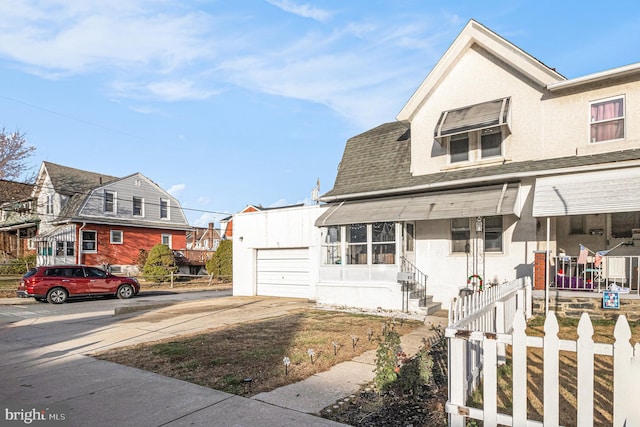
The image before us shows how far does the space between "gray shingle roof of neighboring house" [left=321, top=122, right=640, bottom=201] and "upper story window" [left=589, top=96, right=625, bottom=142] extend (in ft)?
2.05

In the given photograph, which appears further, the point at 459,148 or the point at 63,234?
the point at 63,234

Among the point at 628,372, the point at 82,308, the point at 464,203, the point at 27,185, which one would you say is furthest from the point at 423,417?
the point at 27,185

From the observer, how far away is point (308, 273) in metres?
17.7

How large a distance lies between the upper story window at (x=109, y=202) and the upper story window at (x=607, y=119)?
33390mm

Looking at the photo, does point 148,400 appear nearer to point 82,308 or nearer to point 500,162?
point 500,162

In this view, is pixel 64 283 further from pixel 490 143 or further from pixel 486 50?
pixel 486 50

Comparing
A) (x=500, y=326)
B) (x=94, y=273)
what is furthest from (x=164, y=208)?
(x=500, y=326)

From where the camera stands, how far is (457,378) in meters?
4.00

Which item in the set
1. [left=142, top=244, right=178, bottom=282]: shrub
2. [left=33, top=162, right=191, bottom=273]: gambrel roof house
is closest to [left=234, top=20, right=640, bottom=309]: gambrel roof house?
[left=142, top=244, right=178, bottom=282]: shrub

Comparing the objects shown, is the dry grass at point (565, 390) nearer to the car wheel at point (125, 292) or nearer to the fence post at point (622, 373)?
the fence post at point (622, 373)

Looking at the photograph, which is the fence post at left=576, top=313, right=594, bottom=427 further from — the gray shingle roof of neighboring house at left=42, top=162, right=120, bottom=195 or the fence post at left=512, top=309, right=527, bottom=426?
the gray shingle roof of neighboring house at left=42, top=162, right=120, bottom=195

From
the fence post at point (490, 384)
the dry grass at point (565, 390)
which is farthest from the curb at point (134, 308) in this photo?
the fence post at point (490, 384)

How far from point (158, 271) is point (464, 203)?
23766mm

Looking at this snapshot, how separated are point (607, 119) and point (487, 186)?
3477 mm
